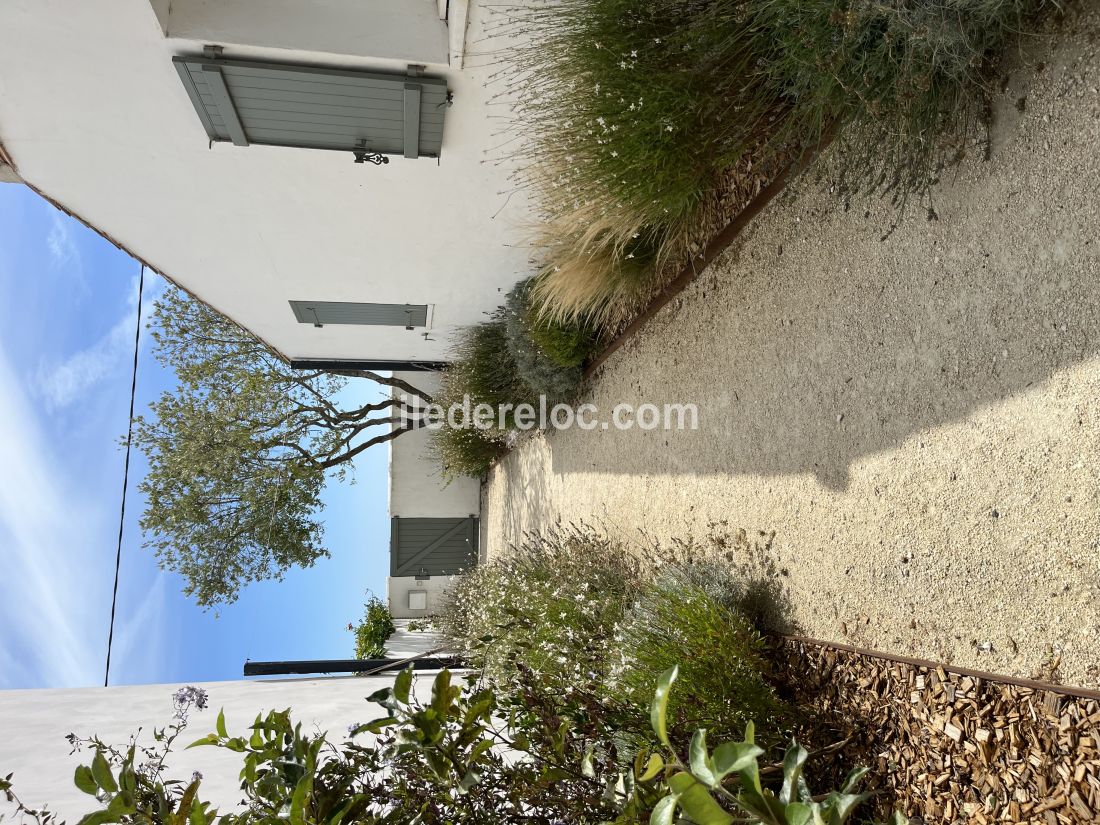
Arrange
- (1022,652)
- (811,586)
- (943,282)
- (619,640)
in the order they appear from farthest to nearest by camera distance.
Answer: (619,640) → (811,586) → (943,282) → (1022,652)

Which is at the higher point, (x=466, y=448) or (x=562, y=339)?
(x=562, y=339)

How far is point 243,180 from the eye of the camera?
5449 mm

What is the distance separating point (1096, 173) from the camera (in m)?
2.03

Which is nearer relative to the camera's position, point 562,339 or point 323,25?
point 323,25

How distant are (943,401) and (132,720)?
481 centimetres

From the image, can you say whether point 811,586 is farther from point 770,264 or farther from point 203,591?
point 203,591

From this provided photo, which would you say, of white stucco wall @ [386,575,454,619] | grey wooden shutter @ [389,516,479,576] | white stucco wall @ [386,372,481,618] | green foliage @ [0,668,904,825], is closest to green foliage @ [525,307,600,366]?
green foliage @ [0,668,904,825]

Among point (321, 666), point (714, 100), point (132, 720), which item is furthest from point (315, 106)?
point (321, 666)

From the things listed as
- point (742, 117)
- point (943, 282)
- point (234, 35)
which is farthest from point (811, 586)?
point (234, 35)

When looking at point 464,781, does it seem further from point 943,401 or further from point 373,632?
point 373,632

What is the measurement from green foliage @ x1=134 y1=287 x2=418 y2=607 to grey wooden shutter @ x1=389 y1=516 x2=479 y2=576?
1.83m

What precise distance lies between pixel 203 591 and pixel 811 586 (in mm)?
10514

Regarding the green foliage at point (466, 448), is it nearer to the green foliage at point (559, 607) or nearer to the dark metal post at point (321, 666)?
the green foliage at point (559, 607)

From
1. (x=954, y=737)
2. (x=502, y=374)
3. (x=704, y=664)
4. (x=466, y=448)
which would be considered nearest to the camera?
(x=954, y=737)
